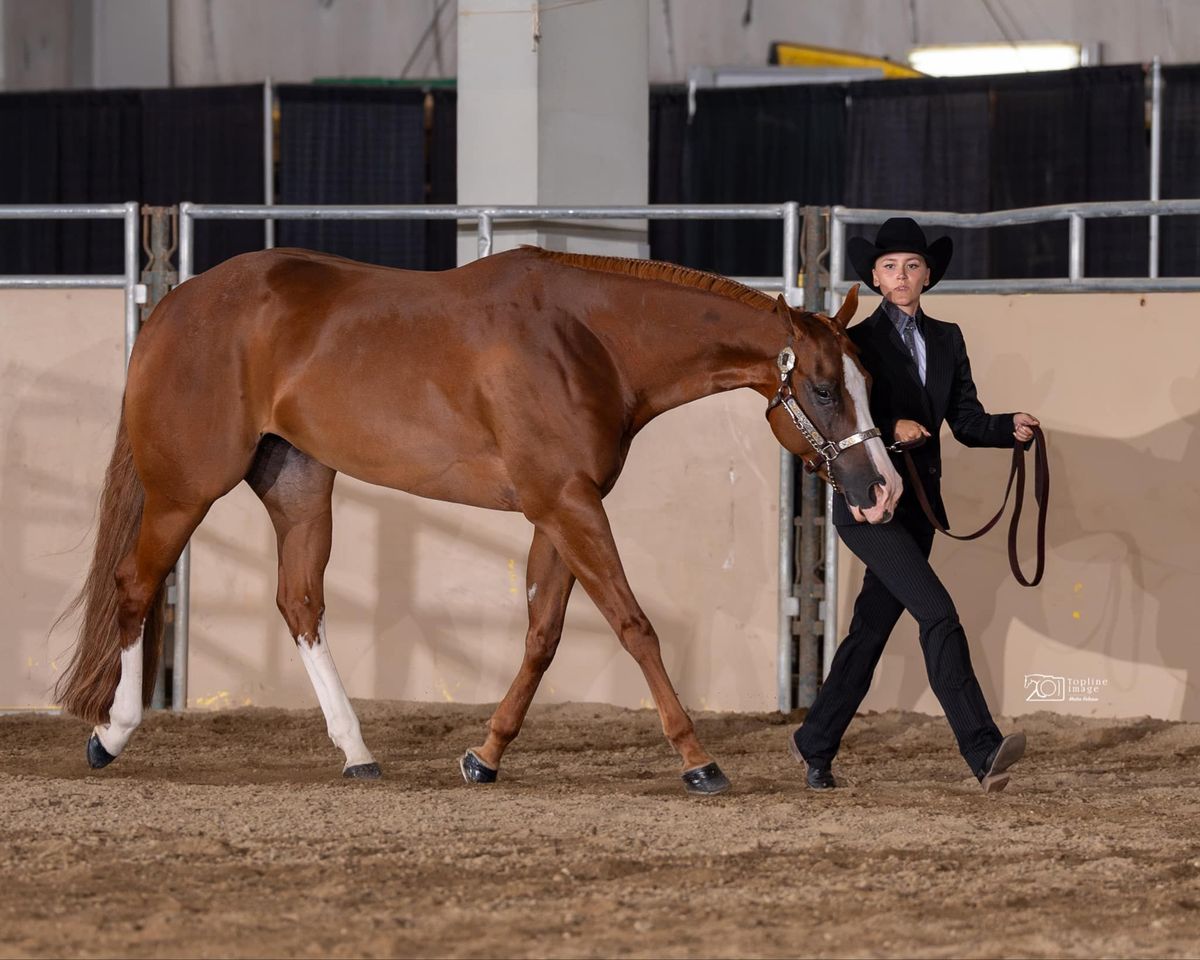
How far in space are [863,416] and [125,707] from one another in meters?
2.45

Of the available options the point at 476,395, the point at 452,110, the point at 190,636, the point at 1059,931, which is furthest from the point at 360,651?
the point at 452,110

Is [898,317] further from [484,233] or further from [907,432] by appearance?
[484,233]

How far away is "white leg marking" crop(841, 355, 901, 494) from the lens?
423cm

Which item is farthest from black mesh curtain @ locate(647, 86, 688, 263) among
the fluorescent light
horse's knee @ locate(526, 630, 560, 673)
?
horse's knee @ locate(526, 630, 560, 673)

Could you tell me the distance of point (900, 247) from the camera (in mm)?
4438

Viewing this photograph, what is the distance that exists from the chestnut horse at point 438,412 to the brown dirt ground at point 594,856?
1.30 feet

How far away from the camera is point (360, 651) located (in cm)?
623

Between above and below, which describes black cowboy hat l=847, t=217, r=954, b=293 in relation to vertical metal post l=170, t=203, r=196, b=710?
above

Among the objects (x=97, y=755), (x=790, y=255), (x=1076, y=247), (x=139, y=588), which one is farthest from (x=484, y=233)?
(x=97, y=755)

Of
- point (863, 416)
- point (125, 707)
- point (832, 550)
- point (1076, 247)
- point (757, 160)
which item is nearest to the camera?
point (863, 416)

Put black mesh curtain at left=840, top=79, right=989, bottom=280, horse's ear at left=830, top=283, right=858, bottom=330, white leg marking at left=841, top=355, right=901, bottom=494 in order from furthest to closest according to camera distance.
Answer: black mesh curtain at left=840, top=79, right=989, bottom=280
horse's ear at left=830, top=283, right=858, bottom=330
white leg marking at left=841, top=355, right=901, bottom=494

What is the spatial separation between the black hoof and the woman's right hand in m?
2.65

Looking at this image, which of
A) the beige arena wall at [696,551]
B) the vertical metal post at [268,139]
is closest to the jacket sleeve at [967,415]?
the beige arena wall at [696,551]

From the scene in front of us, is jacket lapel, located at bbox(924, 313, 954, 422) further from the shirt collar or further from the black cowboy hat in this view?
the black cowboy hat
